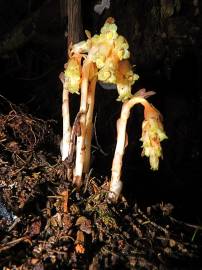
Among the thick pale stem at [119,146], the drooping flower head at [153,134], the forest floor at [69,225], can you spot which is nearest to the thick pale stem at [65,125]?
the forest floor at [69,225]

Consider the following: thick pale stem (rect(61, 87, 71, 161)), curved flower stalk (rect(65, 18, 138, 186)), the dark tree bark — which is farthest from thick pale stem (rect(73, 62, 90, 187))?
the dark tree bark

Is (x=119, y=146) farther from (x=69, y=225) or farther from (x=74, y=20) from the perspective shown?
(x=74, y=20)

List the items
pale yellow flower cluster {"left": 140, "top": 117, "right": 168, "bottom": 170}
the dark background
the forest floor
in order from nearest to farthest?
the forest floor, pale yellow flower cluster {"left": 140, "top": 117, "right": 168, "bottom": 170}, the dark background

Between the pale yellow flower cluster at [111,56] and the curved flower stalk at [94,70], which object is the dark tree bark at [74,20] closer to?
the curved flower stalk at [94,70]

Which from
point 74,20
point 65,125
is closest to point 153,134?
point 65,125

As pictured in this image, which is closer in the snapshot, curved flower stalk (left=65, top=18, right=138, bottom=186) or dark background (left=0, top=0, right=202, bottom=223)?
curved flower stalk (left=65, top=18, right=138, bottom=186)

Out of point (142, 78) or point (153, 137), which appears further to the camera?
point (142, 78)

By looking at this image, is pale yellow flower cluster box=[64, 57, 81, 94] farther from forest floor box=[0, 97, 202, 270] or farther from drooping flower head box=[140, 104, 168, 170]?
forest floor box=[0, 97, 202, 270]
